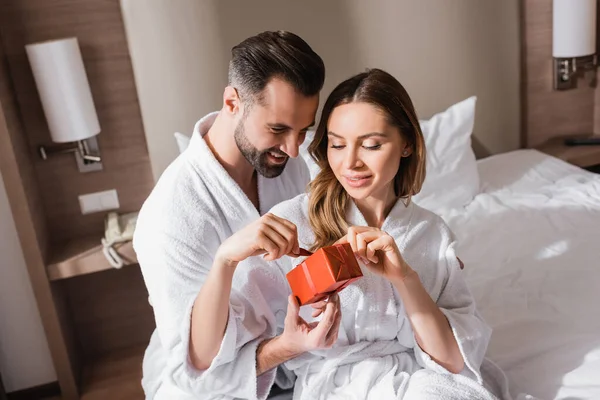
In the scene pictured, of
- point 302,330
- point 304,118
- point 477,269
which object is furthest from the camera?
point 477,269

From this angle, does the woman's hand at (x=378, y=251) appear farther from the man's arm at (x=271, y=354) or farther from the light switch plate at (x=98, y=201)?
the light switch plate at (x=98, y=201)

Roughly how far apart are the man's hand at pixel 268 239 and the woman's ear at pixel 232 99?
382 mm

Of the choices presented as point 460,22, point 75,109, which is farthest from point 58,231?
point 460,22

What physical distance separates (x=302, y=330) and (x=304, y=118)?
1.46 ft

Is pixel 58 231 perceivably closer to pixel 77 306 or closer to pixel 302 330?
pixel 77 306

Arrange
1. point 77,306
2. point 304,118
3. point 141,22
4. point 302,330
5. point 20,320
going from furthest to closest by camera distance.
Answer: point 77,306 < point 20,320 < point 141,22 < point 304,118 < point 302,330

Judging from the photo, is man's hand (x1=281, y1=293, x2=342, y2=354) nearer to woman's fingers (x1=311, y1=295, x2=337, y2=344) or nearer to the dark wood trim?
woman's fingers (x1=311, y1=295, x2=337, y2=344)

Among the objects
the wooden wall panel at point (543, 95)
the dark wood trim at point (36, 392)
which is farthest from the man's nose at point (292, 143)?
the wooden wall panel at point (543, 95)

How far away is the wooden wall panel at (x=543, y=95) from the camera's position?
8.41ft

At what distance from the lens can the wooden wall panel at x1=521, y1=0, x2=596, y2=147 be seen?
8.41ft

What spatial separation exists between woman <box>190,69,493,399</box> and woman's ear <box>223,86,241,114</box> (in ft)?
0.65

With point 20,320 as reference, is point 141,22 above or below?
A: above

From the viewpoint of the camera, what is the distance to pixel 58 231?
226 cm

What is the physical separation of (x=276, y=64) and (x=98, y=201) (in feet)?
3.95
